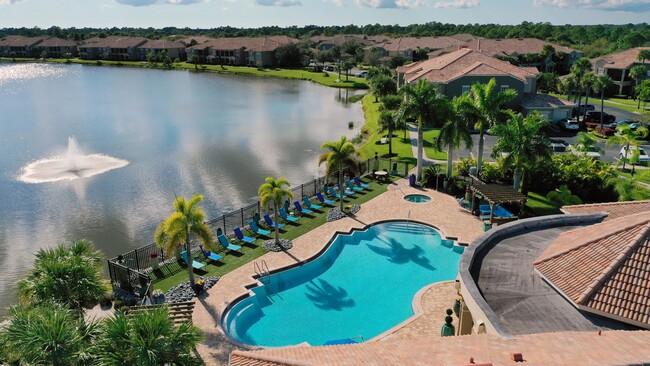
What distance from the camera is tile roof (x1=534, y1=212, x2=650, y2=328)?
46.9 feet

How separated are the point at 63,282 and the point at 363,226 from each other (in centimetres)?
1815

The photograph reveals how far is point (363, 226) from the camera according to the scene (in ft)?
99.9

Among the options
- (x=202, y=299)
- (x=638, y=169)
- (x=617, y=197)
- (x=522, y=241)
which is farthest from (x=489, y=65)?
(x=202, y=299)

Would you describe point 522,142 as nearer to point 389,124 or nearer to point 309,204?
point 309,204

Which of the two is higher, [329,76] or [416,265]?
[329,76]

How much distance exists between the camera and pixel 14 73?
12656 cm

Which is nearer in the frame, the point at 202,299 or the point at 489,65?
the point at 202,299

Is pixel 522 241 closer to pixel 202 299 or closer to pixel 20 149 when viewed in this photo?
pixel 202 299

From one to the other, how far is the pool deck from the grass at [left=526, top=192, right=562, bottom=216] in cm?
430

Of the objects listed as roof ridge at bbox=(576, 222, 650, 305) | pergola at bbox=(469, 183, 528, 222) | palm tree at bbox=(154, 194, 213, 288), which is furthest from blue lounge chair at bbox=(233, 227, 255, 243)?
roof ridge at bbox=(576, 222, 650, 305)

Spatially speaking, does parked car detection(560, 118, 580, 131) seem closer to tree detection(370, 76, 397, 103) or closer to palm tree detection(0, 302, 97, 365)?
tree detection(370, 76, 397, 103)

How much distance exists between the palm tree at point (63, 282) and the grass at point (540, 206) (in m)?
26.0

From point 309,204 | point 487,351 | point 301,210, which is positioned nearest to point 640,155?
point 309,204

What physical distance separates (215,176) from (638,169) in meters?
34.7
